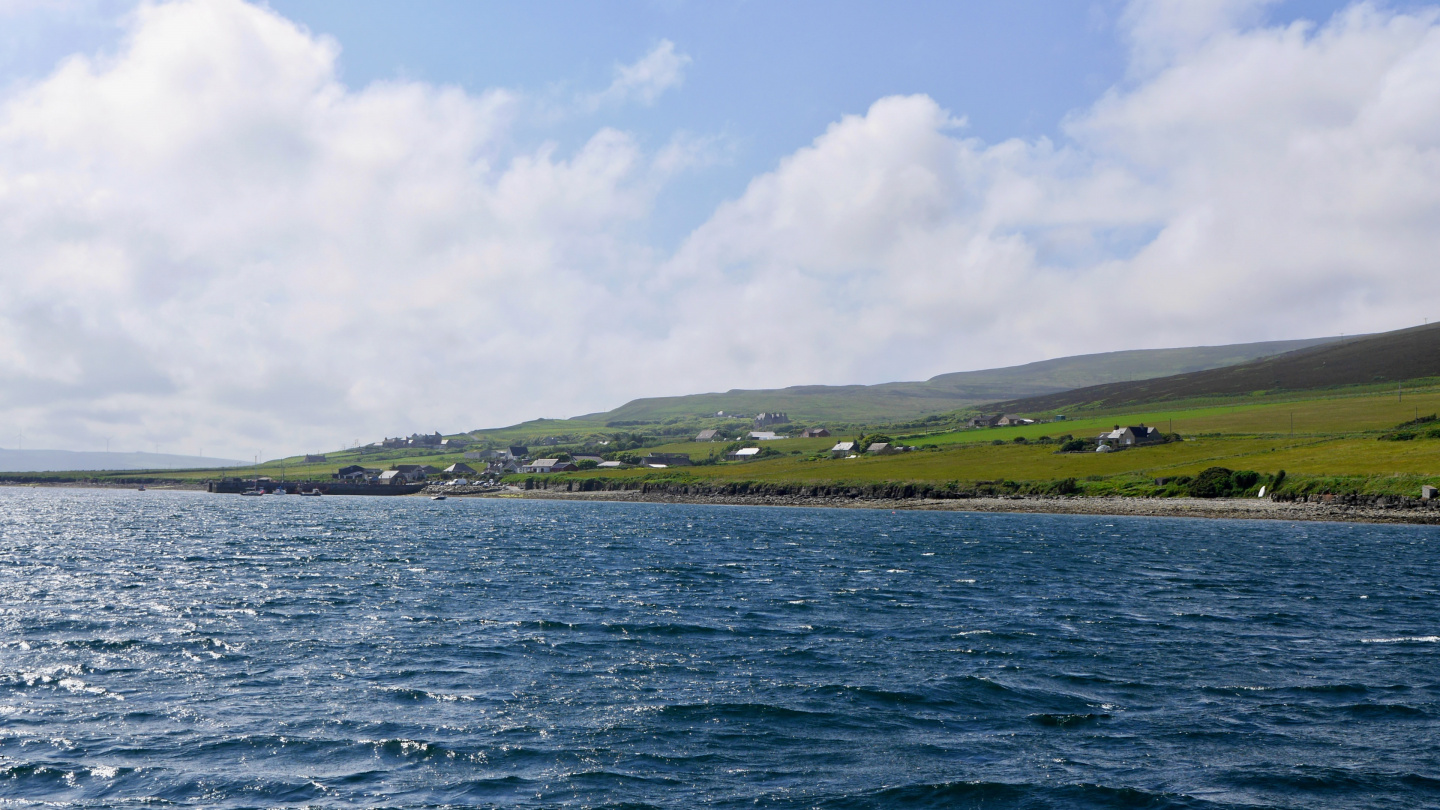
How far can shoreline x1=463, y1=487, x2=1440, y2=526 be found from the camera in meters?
89.4

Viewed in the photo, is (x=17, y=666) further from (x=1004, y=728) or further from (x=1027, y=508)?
(x=1027, y=508)

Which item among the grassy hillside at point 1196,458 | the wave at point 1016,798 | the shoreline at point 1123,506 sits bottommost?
the shoreline at point 1123,506

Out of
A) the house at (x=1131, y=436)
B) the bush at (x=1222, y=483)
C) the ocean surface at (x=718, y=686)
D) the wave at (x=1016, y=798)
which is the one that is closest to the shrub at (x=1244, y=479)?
the bush at (x=1222, y=483)

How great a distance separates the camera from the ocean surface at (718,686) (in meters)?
16.4

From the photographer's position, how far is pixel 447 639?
2942cm

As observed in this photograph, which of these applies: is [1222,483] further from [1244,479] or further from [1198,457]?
[1198,457]

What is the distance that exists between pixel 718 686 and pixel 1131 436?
157 meters

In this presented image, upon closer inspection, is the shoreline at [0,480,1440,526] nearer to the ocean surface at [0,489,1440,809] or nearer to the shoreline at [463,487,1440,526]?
the shoreline at [463,487,1440,526]

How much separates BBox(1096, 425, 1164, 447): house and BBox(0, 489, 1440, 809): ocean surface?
110423 mm

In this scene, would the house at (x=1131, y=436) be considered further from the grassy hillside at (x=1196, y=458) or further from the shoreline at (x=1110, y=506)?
the shoreline at (x=1110, y=506)

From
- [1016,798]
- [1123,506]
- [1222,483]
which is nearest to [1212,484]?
[1222,483]

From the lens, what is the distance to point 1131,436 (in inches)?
6348

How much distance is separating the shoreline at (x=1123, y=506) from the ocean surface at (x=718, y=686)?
45163 mm

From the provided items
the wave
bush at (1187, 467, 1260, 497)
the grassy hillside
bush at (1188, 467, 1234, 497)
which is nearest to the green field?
the grassy hillside
